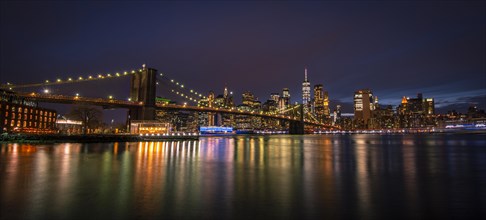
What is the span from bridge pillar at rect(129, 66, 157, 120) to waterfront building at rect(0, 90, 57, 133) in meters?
18.8

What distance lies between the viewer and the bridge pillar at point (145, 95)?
5847 cm

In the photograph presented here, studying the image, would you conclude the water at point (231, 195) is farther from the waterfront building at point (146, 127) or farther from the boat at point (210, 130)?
the boat at point (210, 130)

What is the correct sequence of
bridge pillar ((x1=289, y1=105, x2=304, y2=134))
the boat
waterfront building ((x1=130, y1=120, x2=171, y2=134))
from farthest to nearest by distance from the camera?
the boat
bridge pillar ((x1=289, y1=105, x2=304, y2=134))
waterfront building ((x1=130, y1=120, x2=171, y2=134))

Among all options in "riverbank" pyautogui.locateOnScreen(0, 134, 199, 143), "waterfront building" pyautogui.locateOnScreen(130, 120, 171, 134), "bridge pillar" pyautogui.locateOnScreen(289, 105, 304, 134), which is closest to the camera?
"riverbank" pyautogui.locateOnScreen(0, 134, 199, 143)

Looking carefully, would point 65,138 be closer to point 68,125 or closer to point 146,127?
point 146,127

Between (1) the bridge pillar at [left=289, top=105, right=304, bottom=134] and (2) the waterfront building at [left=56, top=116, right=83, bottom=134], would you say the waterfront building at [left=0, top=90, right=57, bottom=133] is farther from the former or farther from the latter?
(1) the bridge pillar at [left=289, top=105, right=304, bottom=134]

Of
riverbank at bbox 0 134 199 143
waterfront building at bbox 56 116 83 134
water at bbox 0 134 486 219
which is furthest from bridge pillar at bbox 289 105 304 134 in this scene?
water at bbox 0 134 486 219

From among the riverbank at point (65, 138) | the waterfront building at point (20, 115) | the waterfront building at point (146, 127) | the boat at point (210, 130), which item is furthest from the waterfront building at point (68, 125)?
the riverbank at point (65, 138)

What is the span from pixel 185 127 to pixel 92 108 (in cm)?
11707

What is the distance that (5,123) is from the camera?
2312 inches

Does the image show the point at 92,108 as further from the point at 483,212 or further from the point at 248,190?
the point at 483,212

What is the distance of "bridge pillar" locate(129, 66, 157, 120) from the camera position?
58469 millimetres

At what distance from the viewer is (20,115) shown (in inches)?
2525

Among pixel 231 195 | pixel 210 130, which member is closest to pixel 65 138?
pixel 231 195
